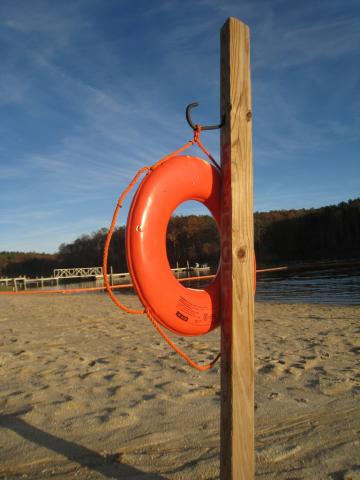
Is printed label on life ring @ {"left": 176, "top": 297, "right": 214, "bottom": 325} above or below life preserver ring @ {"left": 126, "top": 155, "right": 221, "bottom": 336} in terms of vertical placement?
below

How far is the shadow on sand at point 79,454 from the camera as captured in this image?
166 centimetres

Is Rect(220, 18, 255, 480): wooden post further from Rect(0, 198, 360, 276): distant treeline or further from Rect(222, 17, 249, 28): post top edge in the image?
Rect(0, 198, 360, 276): distant treeline

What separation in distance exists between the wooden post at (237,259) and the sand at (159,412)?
0.38 m

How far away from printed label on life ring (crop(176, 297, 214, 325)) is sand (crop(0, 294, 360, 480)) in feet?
2.17

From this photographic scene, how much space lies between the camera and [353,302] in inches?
→ 360

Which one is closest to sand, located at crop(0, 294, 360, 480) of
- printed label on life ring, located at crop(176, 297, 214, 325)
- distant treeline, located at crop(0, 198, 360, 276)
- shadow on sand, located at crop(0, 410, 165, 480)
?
shadow on sand, located at crop(0, 410, 165, 480)

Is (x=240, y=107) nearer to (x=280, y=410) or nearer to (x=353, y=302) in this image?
(x=280, y=410)

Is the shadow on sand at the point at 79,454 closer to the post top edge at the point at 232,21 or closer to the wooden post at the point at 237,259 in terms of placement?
the wooden post at the point at 237,259

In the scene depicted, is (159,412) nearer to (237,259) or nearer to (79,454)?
(79,454)

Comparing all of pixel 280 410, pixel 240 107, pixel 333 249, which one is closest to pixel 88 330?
pixel 280 410

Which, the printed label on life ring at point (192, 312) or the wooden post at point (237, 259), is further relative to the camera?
the printed label on life ring at point (192, 312)

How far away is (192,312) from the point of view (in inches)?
64.6

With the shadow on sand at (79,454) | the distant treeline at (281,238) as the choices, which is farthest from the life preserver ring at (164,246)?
the distant treeline at (281,238)

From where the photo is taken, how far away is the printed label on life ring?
5.34ft
